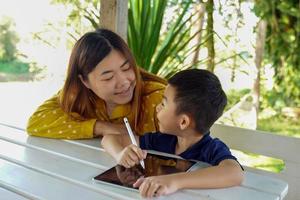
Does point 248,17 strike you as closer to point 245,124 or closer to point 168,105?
point 245,124

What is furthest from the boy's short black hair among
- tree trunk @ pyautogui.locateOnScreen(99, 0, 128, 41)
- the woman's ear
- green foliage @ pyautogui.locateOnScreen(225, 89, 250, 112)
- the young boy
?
green foliage @ pyautogui.locateOnScreen(225, 89, 250, 112)

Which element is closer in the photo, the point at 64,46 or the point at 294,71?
the point at 294,71

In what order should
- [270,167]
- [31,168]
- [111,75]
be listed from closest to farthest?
1. [31,168]
2. [111,75]
3. [270,167]

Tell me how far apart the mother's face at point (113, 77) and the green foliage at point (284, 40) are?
64.0 inches

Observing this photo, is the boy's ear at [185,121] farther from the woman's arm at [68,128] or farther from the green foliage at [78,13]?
the green foliage at [78,13]

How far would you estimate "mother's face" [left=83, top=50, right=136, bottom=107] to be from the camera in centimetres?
119

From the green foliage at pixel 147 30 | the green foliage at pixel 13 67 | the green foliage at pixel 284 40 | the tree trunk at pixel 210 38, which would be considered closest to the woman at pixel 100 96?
the green foliage at pixel 147 30

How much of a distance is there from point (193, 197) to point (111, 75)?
0.50 m

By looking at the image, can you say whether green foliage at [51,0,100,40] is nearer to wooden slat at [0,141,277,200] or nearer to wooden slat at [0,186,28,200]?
wooden slat at [0,141,277,200]

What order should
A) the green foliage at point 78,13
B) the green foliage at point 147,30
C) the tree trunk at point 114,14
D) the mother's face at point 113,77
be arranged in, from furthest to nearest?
the green foliage at point 78,13
the green foliage at point 147,30
the tree trunk at point 114,14
the mother's face at point 113,77

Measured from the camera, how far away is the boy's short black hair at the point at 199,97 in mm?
962

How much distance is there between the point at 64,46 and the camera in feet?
10.5

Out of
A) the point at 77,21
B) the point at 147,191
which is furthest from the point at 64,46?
the point at 147,191

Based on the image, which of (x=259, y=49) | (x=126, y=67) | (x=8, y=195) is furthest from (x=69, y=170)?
Answer: (x=259, y=49)
